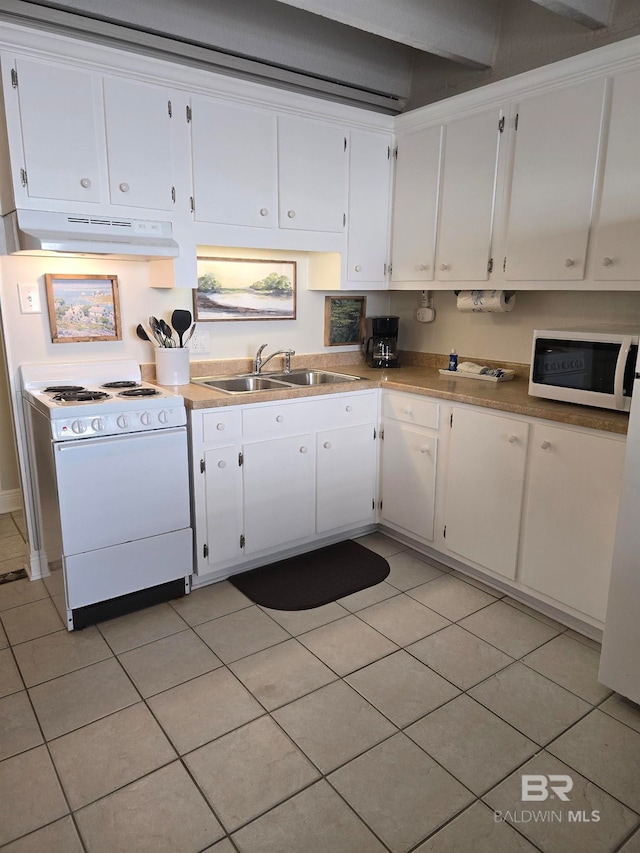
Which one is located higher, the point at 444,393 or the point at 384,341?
the point at 384,341

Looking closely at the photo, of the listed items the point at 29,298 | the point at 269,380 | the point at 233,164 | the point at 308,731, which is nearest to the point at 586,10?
the point at 233,164

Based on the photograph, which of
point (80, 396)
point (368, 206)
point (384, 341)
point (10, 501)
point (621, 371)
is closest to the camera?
point (621, 371)

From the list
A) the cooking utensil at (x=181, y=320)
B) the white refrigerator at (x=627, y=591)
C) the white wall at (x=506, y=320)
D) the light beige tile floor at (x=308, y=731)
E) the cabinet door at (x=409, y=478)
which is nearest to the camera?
the light beige tile floor at (x=308, y=731)

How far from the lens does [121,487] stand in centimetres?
245

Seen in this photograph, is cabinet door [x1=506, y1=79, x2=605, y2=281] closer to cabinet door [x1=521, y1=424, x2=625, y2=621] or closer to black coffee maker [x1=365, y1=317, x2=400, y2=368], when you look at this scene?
cabinet door [x1=521, y1=424, x2=625, y2=621]

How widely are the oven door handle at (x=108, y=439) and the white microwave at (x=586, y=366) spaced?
1.61 meters

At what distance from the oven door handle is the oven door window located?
1.61 m

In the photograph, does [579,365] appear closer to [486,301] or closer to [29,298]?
[486,301]

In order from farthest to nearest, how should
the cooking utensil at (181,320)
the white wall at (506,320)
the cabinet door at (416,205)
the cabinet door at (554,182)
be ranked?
the cabinet door at (416,205) → the cooking utensil at (181,320) → the white wall at (506,320) → the cabinet door at (554,182)

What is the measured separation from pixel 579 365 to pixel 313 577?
5.23ft

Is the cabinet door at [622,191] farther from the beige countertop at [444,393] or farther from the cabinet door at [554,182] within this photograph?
the beige countertop at [444,393]

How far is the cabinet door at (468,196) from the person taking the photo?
2.83 meters

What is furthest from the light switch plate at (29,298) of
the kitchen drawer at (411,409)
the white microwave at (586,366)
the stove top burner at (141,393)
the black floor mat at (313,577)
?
the white microwave at (586,366)

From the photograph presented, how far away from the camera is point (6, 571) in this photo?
2.99 meters
